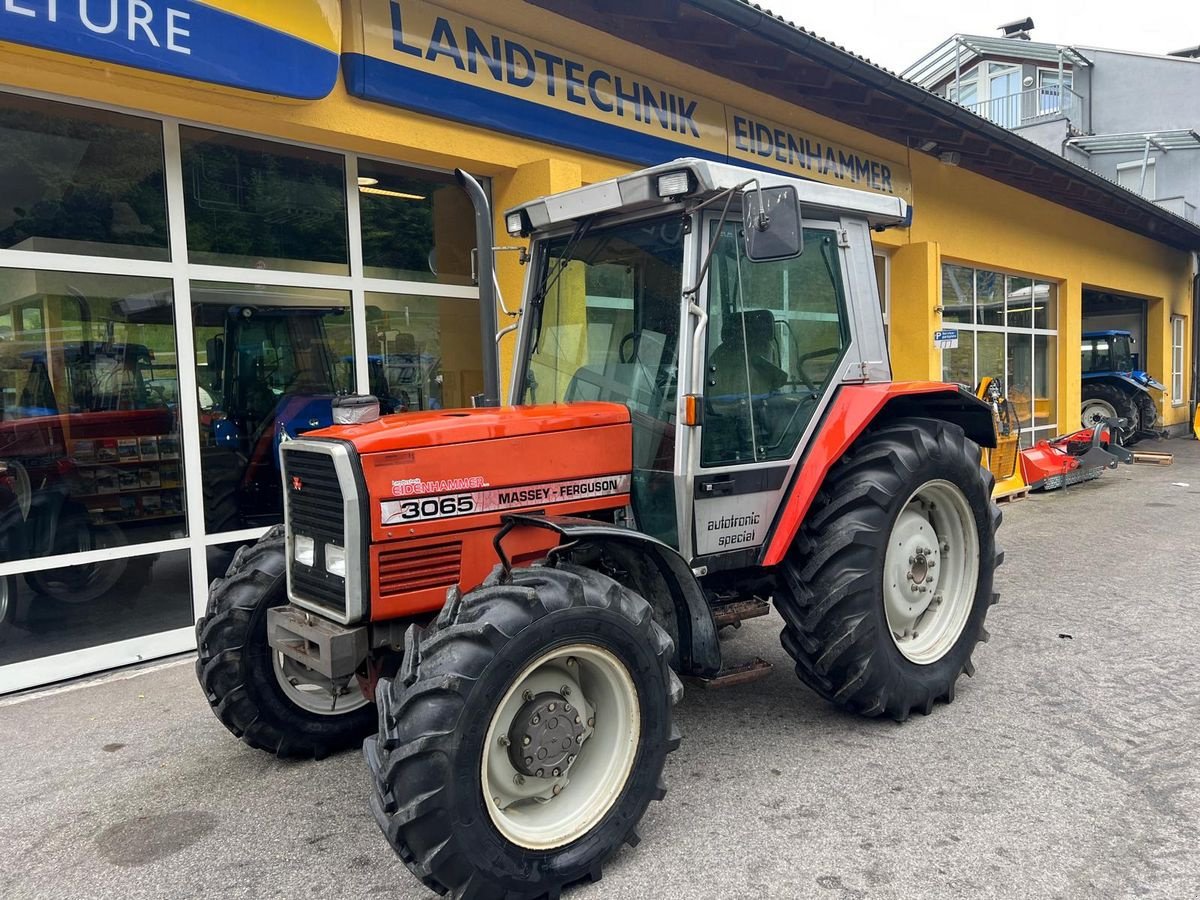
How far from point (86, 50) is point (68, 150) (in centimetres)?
95

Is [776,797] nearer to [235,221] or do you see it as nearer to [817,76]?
[235,221]

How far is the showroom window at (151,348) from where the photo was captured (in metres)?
4.62

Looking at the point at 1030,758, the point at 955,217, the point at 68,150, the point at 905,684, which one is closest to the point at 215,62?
the point at 68,150

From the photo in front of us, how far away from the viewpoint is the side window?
330 cm

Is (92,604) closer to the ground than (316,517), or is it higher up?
closer to the ground

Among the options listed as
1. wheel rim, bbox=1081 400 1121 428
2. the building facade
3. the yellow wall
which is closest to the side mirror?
the building facade

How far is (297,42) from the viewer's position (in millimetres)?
4703

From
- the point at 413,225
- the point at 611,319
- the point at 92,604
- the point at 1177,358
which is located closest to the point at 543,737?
the point at 611,319

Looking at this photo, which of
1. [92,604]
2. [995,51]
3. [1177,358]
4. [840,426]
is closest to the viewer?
[840,426]

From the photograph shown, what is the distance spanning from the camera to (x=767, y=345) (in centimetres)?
350

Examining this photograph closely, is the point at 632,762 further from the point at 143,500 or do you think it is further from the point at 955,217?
the point at 955,217

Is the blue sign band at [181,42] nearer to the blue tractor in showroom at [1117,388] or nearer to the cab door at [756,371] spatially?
the cab door at [756,371]

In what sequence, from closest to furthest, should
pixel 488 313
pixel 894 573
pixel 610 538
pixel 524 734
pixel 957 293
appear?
pixel 524 734
pixel 610 538
pixel 894 573
pixel 488 313
pixel 957 293

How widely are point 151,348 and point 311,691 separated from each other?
2.63 m
